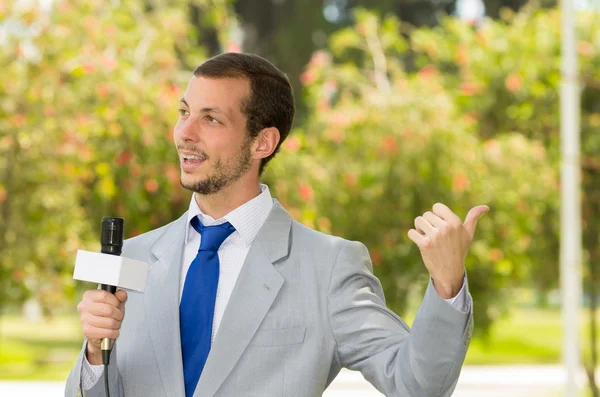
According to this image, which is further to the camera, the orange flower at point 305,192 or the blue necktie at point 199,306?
the orange flower at point 305,192

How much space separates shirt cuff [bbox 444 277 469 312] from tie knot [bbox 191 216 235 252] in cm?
47

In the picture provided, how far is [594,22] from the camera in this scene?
8891 mm

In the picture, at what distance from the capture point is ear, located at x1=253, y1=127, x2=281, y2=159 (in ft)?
5.91

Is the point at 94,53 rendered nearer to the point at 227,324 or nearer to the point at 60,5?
the point at 60,5

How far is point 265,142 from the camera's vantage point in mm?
1817

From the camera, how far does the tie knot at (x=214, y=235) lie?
5.74 ft

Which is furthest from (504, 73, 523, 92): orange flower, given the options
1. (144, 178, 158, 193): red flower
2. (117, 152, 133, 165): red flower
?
(117, 152, 133, 165): red flower

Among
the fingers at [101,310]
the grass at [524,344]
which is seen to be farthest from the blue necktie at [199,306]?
the grass at [524,344]

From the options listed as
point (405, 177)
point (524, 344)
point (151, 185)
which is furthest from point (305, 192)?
point (524, 344)

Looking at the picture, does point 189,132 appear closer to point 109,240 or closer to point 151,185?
point 109,240

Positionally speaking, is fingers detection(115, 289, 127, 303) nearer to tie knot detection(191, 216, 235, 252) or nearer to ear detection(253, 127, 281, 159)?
tie knot detection(191, 216, 235, 252)

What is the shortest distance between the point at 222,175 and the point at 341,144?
625 centimetres

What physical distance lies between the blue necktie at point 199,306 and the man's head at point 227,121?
0.11 metres

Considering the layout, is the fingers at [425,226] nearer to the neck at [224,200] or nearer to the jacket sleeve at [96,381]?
the neck at [224,200]
